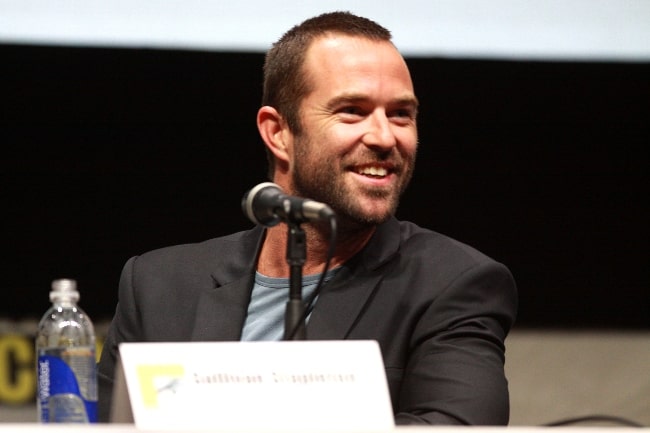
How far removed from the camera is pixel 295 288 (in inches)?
69.7

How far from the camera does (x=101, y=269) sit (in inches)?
144

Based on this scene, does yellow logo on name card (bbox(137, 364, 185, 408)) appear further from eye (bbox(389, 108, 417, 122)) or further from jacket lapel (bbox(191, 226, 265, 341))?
eye (bbox(389, 108, 417, 122))

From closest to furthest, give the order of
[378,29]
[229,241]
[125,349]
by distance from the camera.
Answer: [125,349], [378,29], [229,241]

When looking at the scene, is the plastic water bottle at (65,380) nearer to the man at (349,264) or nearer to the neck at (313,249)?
the man at (349,264)

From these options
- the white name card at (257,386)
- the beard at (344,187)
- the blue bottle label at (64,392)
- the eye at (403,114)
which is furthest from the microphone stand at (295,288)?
the eye at (403,114)

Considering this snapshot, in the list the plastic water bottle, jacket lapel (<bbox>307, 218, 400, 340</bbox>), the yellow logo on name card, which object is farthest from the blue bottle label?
jacket lapel (<bbox>307, 218, 400, 340</bbox>)

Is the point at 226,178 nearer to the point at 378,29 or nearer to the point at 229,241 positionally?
the point at 229,241

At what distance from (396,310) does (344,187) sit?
0.32 meters

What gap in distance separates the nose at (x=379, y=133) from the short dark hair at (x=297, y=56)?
21 cm

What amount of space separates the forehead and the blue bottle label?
0.98 metres

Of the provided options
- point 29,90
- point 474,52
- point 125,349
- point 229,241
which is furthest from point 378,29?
point 29,90

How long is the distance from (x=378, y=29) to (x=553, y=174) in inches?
51.4

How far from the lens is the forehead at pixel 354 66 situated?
2.44 m

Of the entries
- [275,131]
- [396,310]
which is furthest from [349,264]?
[275,131]
